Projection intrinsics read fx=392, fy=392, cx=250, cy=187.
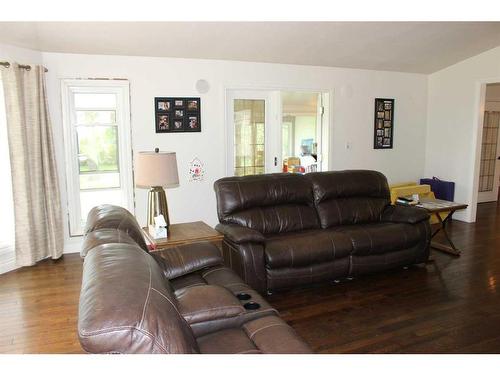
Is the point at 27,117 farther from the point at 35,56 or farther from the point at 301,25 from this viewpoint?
the point at 301,25

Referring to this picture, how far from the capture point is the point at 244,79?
510 centimetres

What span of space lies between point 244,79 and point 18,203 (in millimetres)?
2983

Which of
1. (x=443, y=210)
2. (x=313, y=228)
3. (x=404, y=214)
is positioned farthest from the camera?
(x=443, y=210)

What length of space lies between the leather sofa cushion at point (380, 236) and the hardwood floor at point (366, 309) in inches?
12.4

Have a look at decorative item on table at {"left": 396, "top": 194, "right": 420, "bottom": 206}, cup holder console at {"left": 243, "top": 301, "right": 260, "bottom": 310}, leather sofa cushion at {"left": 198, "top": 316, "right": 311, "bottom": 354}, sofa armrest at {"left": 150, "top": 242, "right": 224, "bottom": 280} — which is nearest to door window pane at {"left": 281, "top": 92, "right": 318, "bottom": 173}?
decorative item on table at {"left": 396, "top": 194, "right": 420, "bottom": 206}

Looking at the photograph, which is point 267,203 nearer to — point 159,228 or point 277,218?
point 277,218

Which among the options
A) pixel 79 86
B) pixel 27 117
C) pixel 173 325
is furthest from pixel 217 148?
pixel 173 325

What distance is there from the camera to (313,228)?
3920mm

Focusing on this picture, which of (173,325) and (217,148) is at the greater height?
(217,148)

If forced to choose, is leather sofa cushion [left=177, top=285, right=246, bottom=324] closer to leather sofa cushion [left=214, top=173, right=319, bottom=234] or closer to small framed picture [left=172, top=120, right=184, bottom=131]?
leather sofa cushion [left=214, top=173, right=319, bottom=234]

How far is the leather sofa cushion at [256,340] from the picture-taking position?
63.9 inches

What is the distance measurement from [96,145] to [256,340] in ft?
11.9

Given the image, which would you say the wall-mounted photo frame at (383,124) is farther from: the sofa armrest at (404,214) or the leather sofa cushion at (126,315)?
the leather sofa cushion at (126,315)

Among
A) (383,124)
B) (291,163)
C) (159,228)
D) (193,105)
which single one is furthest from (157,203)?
(291,163)
